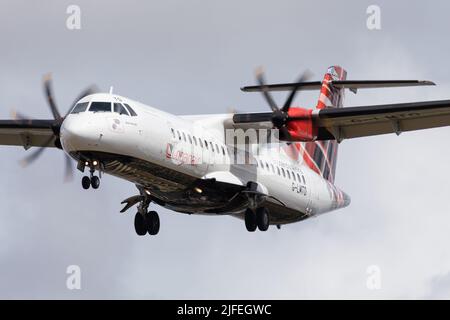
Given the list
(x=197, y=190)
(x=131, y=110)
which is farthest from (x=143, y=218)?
(x=131, y=110)

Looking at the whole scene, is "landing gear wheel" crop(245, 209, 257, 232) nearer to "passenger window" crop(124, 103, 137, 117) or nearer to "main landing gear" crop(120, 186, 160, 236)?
"main landing gear" crop(120, 186, 160, 236)

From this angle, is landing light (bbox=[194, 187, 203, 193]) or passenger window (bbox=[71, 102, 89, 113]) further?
landing light (bbox=[194, 187, 203, 193])

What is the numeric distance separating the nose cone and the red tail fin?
29.7 feet

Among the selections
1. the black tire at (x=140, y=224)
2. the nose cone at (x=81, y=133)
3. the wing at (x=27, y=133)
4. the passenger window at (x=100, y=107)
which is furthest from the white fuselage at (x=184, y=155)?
the wing at (x=27, y=133)

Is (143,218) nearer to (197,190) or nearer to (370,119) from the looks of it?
(197,190)

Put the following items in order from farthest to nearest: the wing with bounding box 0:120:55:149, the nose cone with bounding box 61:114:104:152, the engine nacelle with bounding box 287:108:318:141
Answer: the wing with bounding box 0:120:55:149, the engine nacelle with bounding box 287:108:318:141, the nose cone with bounding box 61:114:104:152

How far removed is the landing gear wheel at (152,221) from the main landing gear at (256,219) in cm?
224

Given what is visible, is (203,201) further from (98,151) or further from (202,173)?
(98,151)

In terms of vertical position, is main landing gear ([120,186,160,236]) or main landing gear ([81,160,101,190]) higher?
main landing gear ([81,160,101,190])

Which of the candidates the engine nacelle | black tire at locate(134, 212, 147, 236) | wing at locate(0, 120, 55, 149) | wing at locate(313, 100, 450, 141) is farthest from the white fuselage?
wing at locate(0, 120, 55, 149)

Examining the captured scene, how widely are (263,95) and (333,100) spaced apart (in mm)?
5102

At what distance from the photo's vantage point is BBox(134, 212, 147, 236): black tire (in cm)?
2577

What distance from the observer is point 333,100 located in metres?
30.2
